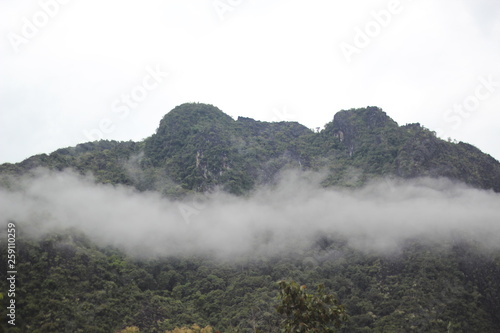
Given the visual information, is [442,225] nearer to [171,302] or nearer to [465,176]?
[465,176]

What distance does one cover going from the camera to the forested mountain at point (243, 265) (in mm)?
51656

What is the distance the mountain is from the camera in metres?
87.2

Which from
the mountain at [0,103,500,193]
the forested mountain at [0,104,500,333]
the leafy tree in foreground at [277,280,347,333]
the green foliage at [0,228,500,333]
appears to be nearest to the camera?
the leafy tree in foreground at [277,280,347,333]

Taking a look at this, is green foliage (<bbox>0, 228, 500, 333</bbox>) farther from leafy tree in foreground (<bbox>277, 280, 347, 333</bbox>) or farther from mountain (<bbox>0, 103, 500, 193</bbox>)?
leafy tree in foreground (<bbox>277, 280, 347, 333</bbox>)

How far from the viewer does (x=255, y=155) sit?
10975 centimetres

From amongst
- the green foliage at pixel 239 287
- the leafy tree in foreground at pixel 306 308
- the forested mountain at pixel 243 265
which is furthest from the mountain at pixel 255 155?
the leafy tree in foreground at pixel 306 308

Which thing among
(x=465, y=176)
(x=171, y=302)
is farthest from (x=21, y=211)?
(x=465, y=176)

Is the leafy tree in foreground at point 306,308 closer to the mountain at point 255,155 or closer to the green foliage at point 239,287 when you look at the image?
the green foliage at point 239,287

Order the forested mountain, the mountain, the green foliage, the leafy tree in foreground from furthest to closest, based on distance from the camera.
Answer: the mountain, the forested mountain, the green foliage, the leafy tree in foreground

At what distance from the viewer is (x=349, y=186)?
302 feet

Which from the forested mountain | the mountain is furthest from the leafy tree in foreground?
the mountain

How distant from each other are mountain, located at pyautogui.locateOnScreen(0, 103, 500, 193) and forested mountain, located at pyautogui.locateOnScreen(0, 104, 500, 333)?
0.33 m

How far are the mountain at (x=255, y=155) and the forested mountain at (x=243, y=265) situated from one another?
0.33 metres

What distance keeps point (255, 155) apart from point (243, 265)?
147 ft
